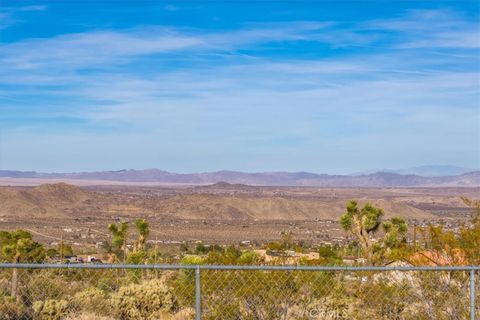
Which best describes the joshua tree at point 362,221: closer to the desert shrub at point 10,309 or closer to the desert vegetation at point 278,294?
the desert vegetation at point 278,294

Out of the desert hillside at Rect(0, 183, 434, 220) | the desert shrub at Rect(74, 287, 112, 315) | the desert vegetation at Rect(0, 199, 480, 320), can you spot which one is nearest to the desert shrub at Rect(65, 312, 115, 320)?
the desert vegetation at Rect(0, 199, 480, 320)

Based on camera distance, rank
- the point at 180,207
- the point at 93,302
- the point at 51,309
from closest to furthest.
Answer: the point at 51,309
the point at 93,302
the point at 180,207

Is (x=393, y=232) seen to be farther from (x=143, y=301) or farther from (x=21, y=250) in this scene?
(x=143, y=301)

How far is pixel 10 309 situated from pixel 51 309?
2.86 ft

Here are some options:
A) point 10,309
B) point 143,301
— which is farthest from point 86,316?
point 143,301

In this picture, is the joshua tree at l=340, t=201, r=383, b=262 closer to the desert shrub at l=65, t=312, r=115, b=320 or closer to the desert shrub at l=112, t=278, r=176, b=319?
the desert shrub at l=112, t=278, r=176, b=319

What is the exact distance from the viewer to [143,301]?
52.5 ft

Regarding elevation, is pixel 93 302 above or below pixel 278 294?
below

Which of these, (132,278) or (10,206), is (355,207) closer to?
(132,278)

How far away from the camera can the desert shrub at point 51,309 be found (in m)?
14.4

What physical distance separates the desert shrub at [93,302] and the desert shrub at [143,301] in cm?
20

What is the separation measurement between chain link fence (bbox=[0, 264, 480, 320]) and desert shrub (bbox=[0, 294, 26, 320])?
0.06 feet

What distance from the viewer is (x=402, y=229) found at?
33438mm

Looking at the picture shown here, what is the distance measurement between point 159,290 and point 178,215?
93.5 meters
